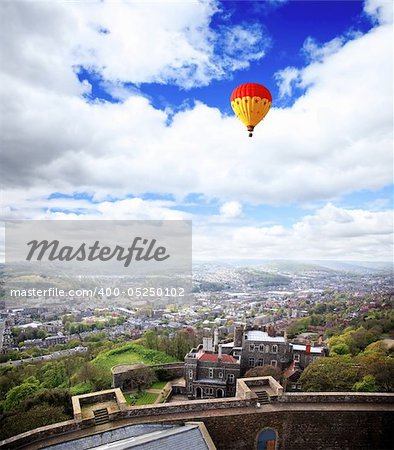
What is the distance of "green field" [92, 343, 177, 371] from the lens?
25.5m

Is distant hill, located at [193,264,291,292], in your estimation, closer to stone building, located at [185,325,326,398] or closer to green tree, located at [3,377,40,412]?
stone building, located at [185,325,326,398]

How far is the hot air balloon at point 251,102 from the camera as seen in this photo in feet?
39.3

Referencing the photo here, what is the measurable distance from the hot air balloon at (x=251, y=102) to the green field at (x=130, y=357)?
64.1 feet

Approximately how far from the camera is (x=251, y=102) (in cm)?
1207

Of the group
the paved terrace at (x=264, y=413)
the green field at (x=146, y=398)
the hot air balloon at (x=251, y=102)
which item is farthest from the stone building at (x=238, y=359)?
the hot air balloon at (x=251, y=102)

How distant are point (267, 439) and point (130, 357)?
2050 cm

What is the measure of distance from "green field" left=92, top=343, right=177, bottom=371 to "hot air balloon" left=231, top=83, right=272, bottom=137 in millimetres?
19537

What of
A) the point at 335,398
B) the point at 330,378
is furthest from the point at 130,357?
the point at 335,398

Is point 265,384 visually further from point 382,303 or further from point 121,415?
point 382,303

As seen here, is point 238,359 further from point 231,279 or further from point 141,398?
point 231,279

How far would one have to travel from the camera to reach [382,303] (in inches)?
1768

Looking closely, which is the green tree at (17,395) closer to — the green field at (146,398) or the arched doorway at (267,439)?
the green field at (146,398)

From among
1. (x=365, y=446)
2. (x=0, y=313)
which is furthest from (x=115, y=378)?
(x=0, y=313)

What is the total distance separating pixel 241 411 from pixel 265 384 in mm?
1451
